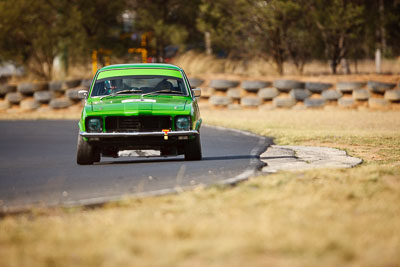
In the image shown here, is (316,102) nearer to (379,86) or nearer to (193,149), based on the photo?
(379,86)

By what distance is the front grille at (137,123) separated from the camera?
10.3 m

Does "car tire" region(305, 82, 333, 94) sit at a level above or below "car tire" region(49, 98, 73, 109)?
above

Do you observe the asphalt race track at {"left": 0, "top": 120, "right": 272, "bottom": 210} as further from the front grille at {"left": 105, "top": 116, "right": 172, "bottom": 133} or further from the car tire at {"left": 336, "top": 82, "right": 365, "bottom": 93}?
the car tire at {"left": 336, "top": 82, "right": 365, "bottom": 93}

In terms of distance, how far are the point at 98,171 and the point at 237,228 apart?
183 inches

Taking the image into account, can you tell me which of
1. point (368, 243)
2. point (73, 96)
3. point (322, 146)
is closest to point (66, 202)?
point (368, 243)

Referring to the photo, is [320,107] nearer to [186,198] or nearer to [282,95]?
[282,95]

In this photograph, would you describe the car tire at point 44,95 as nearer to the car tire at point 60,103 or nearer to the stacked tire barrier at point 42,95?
the stacked tire barrier at point 42,95

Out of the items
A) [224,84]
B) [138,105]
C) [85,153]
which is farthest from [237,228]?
[224,84]

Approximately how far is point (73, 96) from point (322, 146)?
14.5 m

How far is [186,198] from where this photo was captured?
702 cm

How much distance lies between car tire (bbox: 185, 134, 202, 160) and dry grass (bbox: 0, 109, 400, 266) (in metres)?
2.28

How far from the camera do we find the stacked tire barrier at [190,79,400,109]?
22.2 metres

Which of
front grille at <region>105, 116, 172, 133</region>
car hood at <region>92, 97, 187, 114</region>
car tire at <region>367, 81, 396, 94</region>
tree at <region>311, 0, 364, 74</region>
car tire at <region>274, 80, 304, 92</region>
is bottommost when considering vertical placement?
car tire at <region>367, 81, 396, 94</region>

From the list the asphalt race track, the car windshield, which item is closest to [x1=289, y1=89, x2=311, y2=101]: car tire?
the asphalt race track
